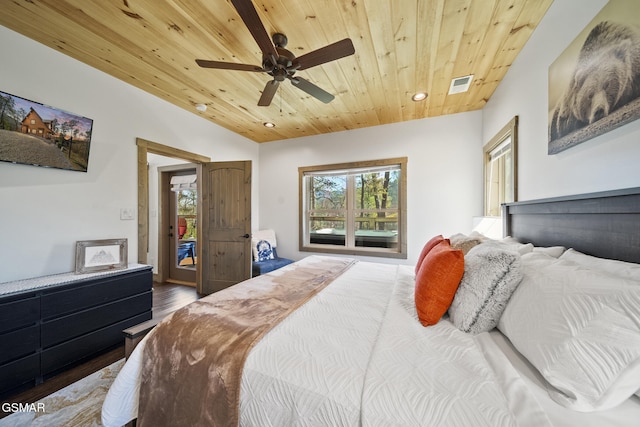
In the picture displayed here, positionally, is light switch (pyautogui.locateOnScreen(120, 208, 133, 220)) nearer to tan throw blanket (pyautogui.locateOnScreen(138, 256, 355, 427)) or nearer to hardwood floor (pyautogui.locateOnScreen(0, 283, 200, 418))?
hardwood floor (pyautogui.locateOnScreen(0, 283, 200, 418))

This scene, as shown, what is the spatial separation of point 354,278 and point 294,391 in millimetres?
1190

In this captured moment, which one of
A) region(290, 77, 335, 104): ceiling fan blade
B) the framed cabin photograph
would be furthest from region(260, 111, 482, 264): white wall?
the framed cabin photograph

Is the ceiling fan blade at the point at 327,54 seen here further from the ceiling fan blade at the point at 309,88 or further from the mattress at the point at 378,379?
the mattress at the point at 378,379

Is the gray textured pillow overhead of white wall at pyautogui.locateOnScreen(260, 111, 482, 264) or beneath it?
beneath

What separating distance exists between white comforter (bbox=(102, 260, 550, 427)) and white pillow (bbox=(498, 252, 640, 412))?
0.11 metres

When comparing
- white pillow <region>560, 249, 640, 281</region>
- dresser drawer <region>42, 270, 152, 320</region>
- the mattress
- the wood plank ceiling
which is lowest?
dresser drawer <region>42, 270, 152, 320</region>

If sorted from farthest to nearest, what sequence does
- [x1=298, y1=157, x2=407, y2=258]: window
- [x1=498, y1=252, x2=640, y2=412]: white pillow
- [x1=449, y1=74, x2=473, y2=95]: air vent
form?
[x1=298, y1=157, x2=407, y2=258]: window, [x1=449, y1=74, x2=473, y2=95]: air vent, [x1=498, y1=252, x2=640, y2=412]: white pillow

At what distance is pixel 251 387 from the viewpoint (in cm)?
85

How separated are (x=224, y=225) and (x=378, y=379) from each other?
3234 mm

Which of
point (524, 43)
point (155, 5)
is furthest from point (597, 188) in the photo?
point (155, 5)

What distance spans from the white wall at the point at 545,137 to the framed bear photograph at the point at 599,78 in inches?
2.3

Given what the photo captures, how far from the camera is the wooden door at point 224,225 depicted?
337 centimetres

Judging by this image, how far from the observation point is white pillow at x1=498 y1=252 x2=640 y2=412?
61 centimetres

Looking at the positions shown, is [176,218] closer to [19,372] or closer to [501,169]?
[19,372]
